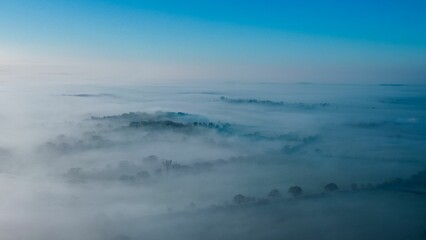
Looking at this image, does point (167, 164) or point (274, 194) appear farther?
point (167, 164)

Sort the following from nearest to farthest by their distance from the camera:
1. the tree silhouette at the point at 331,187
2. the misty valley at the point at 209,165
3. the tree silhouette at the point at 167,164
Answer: the misty valley at the point at 209,165
the tree silhouette at the point at 331,187
the tree silhouette at the point at 167,164

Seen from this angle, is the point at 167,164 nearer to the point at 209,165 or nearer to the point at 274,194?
the point at 209,165

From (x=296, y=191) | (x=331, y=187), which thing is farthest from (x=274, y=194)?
(x=331, y=187)

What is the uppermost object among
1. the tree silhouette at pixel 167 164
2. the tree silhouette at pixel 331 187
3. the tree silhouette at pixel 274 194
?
the tree silhouette at pixel 331 187

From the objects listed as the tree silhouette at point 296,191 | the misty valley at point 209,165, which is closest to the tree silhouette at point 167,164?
the misty valley at point 209,165

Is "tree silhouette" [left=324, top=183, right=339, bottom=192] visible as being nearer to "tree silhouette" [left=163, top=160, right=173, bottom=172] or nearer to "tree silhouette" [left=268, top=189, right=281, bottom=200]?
"tree silhouette" [left=268, top=189, right=281, bottom=200]

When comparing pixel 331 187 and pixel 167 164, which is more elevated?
pixel 331 187

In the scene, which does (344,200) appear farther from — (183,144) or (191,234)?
(183,144)

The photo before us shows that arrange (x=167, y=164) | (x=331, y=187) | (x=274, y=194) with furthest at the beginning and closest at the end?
1. (x=167, y=164)
2. (x=274, y=194)
3. (x=331, y=187)

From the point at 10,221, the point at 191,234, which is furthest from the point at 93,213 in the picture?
the point at 191,234

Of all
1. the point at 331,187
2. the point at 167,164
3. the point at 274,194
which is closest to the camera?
the point at 331,187

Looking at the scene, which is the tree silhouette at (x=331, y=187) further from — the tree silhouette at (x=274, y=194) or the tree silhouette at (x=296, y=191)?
the tree silhouette at (x=274, y=194)
